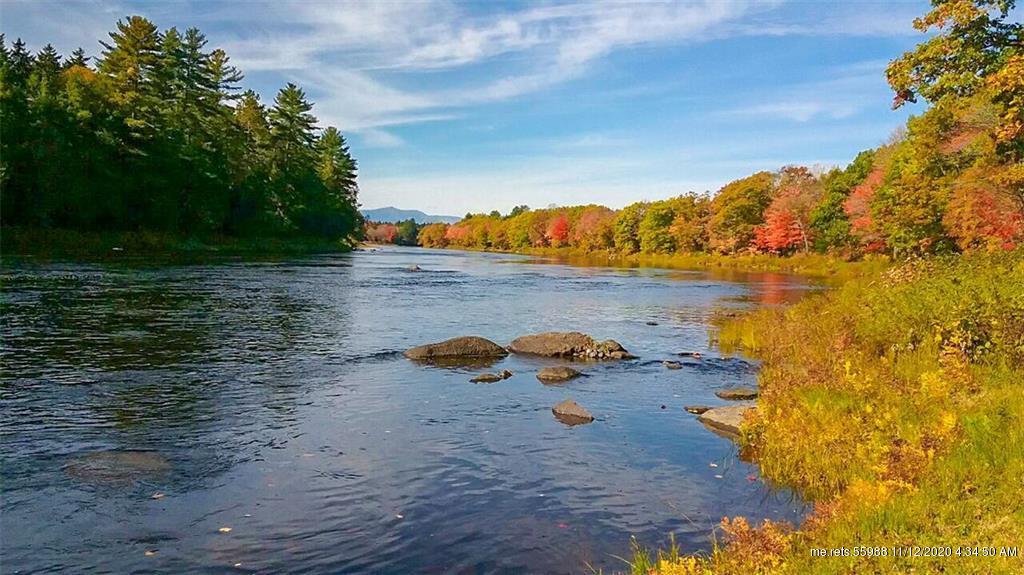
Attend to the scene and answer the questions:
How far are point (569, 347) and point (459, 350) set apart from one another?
390cm

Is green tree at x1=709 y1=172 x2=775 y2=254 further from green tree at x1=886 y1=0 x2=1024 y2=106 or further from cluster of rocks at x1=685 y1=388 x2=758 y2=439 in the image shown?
cluster of rocks at x1=685 y1=388 x2=758 y2=439

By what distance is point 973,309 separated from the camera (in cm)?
1412

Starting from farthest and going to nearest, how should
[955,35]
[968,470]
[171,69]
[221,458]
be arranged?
[171,69] → [955,35] → [221,458] → [968,470]

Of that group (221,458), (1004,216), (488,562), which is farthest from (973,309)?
(1004,216)

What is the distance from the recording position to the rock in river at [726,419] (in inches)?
560

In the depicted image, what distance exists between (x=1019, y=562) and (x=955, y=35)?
1823cm

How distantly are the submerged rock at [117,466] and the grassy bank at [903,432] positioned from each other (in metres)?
8.17

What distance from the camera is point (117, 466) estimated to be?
1122 centimetres

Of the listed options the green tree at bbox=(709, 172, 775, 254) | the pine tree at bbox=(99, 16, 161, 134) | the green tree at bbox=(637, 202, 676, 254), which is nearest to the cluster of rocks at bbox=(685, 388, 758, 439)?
the pine tree at bbox=(99, 16, 161, 134)

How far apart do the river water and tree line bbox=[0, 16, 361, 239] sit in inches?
1535

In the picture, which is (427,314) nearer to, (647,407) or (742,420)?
(647,407)

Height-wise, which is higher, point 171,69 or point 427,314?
point 171,69

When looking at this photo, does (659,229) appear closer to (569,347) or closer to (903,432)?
(569,347)

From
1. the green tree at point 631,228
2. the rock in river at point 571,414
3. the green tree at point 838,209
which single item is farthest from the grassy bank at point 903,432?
the green tree at point 631,228
